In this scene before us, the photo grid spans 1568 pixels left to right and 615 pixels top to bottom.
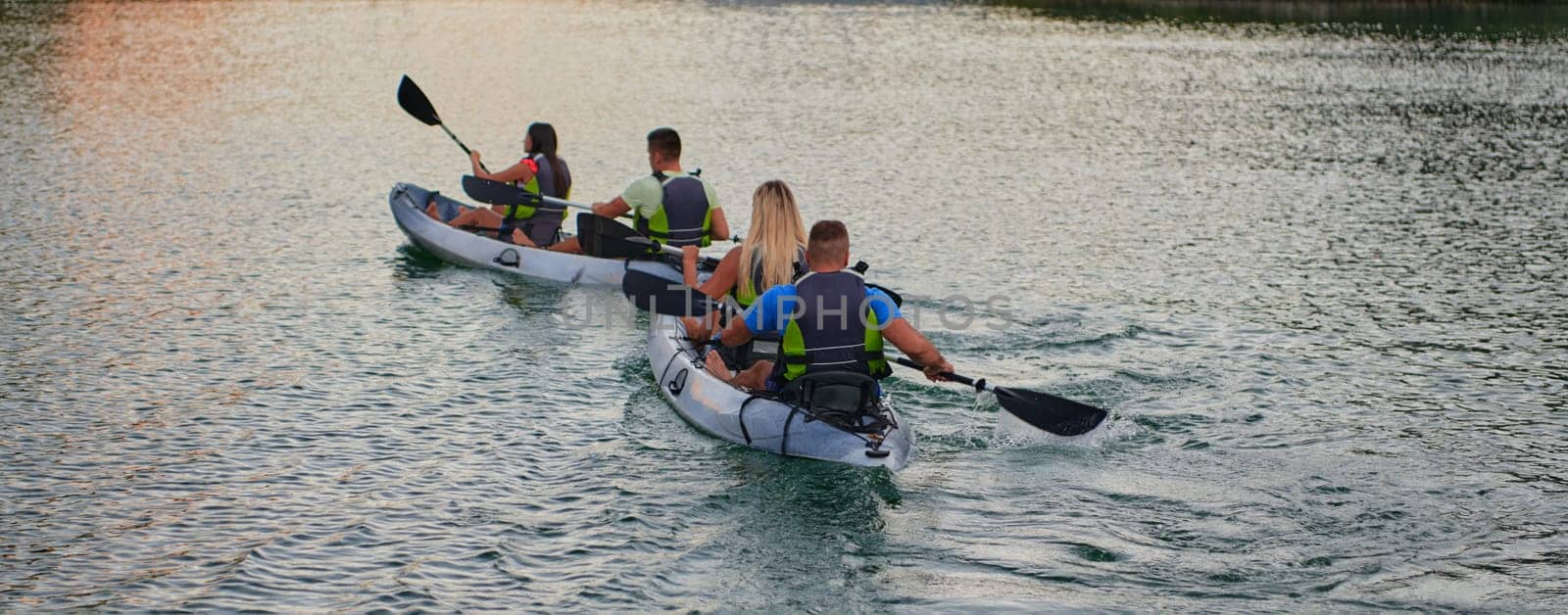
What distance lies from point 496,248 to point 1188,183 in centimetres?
1319

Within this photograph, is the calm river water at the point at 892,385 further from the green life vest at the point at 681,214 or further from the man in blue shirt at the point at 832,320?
the green life vest at the point at 681,214

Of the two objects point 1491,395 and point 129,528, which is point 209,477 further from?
point 1491,395

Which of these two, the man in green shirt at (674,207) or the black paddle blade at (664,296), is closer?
the black paddle blade at (664,296)

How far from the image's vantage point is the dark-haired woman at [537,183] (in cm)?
1752

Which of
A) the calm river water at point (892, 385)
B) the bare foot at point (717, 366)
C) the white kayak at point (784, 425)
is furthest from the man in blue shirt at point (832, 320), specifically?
the bare foot at point (717, 366)

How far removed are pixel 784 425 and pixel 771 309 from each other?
2.82 ft

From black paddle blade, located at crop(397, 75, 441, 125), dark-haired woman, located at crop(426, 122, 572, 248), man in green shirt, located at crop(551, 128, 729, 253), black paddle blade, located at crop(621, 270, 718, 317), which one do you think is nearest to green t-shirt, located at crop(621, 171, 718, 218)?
man in green shirt, located at crop(551, 128, 729, 253)

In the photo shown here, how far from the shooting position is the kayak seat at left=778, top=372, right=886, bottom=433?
10.5m

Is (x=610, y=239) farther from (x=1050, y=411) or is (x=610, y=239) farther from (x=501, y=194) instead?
(x=1050, y=411)

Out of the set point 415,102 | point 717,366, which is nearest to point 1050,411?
point 717,366

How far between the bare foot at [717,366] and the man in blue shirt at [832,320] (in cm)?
112

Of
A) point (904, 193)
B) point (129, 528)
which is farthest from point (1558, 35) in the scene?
point (129, 528)

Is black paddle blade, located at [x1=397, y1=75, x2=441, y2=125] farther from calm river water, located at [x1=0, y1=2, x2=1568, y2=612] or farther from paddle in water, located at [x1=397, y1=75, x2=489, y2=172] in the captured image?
calm river water, located at [x1=0, y1=2, x2=1568, y2=612]

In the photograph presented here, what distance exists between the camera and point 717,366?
1209 centimetres
